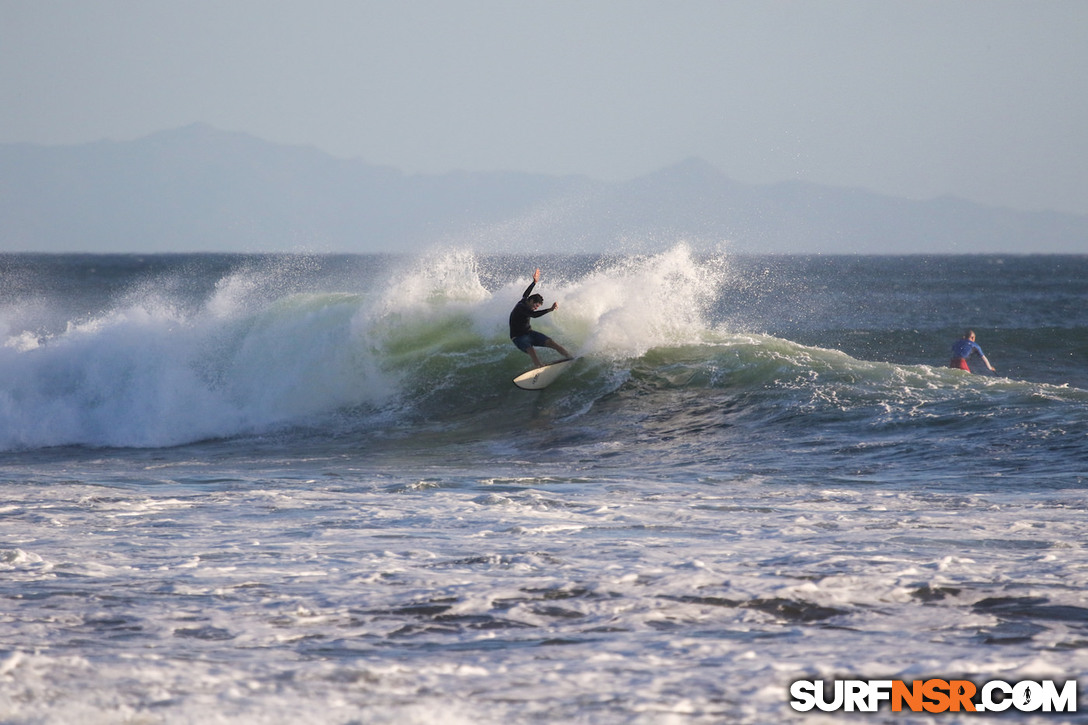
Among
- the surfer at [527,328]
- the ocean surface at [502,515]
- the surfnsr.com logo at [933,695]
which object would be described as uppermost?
the surfer at [527,328]

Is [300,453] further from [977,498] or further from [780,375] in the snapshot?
[977,498]

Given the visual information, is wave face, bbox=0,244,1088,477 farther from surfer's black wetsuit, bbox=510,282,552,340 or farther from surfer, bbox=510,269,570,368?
surfer's black wetsuit, bbox=510,282,552,340

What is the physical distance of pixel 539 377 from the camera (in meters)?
14.9

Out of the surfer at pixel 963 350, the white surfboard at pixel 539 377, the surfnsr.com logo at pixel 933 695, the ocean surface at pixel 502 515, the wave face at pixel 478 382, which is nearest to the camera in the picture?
the surfnsr.com logo at pixel 933 695

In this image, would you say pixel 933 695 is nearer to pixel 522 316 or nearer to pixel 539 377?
pixel 522 316

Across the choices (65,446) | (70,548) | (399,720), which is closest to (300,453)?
(65,446)

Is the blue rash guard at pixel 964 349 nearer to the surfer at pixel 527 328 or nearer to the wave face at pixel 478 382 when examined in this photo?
the wave face at pixel 478 382

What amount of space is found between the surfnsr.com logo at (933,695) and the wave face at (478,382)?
252 inches

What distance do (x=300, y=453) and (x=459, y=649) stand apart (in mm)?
8310

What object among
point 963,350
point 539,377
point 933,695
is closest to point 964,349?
point 963,350

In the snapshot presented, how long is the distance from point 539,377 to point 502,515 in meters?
7.32

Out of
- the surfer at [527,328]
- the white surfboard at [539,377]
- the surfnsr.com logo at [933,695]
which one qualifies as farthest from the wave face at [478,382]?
the surfnsr.com logo at [933,695]

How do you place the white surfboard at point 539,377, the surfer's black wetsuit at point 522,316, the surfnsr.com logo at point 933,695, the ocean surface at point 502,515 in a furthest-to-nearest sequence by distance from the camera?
the white surfboard at point 539,377
the surfer's black wetsuit at point 522,316
the ocean surface at point 502,515
the surfnsr.com logo at point 933,695

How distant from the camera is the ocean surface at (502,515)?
4219 millimetres
